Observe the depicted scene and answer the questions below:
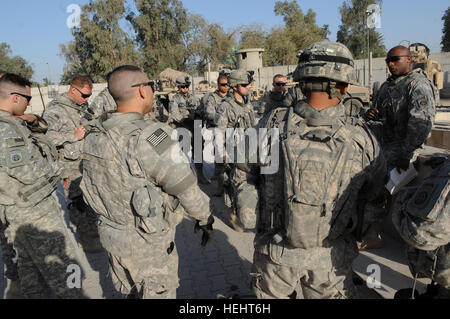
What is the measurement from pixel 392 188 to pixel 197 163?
4.85m

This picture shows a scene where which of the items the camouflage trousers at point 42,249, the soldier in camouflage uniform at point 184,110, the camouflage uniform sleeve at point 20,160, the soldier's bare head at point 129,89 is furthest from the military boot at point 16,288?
the soldier in camouflage uniform at point 184,110

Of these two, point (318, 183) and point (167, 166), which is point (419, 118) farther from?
point (167, 166)

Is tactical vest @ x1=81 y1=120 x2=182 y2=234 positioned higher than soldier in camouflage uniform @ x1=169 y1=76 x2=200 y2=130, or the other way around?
soldier in camouflage uniform @ x1=169 y1=76 x2=200 y2=130

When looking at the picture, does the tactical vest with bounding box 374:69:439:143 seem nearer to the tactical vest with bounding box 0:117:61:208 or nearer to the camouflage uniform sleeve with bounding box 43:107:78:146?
the tactical vest with bounding box 0:117:61:208

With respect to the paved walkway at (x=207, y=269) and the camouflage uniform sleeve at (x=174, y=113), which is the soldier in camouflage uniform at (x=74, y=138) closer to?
the paved walkway at (x=207, y=269)

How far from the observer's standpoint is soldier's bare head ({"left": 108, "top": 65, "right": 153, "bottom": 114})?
2.20 m

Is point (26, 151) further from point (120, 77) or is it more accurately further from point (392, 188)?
point (392, 188)

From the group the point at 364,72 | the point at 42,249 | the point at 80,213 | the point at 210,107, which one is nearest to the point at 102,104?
the point at 210,107

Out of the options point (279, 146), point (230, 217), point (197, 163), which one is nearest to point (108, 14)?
point (197, 163)

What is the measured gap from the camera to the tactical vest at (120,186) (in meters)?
2.10

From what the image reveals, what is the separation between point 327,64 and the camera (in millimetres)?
1904

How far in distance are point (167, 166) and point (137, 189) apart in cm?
26

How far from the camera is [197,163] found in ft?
24.7

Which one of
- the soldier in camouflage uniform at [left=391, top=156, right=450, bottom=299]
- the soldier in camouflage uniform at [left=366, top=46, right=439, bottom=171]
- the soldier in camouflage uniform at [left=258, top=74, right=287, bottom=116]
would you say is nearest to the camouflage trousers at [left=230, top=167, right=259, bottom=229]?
the soldier in camouflage uniform at [left=391, top=156, right=450, bottom=299]
